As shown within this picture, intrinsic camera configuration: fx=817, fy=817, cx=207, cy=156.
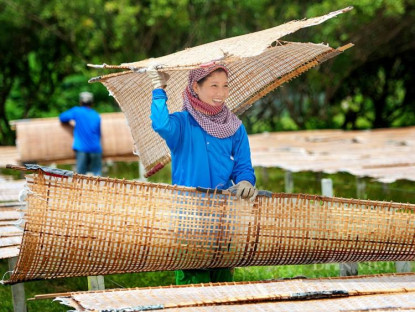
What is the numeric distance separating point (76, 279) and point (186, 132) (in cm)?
314

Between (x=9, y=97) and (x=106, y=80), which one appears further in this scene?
(x=9, y=97)

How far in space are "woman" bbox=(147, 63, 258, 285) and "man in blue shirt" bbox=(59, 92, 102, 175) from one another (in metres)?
6.56

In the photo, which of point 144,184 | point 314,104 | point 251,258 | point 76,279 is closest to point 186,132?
point 144,184

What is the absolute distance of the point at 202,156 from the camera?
454cm

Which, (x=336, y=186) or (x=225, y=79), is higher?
(x=225, y=79)

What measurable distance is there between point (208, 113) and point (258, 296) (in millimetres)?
1111

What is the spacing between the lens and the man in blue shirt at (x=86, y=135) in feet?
36.4

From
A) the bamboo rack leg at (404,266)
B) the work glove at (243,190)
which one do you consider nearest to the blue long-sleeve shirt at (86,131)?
the bamboo rack leg at (404,266)

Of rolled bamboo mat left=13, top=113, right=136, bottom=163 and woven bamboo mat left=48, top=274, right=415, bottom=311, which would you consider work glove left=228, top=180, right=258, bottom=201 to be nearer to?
woven bamboo mat left=48, top=274, right=415, bottom=311

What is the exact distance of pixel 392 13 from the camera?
16641 millimetres

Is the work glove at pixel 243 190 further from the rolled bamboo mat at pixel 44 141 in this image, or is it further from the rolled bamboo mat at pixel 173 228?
the rolled bamboo mat at pixel 44 141

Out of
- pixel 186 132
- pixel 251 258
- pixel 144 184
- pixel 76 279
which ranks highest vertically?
pixel 186 132

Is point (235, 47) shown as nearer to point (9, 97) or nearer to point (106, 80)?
point (106, 80)

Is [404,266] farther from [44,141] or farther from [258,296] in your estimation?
[44,141]
